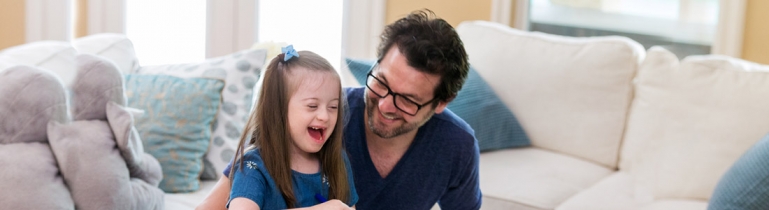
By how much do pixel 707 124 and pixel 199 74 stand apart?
163cm

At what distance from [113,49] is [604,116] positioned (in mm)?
1746

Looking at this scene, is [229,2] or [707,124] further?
[229,2]

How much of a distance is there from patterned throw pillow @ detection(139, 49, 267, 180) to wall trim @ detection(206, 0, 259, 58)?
1277 mm

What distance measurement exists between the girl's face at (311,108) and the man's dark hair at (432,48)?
32cm

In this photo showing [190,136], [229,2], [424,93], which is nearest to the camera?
[424,93]

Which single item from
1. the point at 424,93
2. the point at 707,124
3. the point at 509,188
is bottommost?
the point at 509,188

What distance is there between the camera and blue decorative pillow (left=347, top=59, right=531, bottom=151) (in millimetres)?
3395

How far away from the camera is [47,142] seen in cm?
233

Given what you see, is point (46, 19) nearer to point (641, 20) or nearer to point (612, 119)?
point (612, 119)

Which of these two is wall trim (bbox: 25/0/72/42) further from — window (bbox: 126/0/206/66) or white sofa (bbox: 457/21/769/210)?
white sofa (bbox: 457/21/769/210)

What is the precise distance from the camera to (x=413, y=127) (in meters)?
2.11

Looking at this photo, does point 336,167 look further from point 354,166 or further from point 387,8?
point 387,8

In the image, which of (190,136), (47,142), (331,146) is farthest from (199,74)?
(331,146)

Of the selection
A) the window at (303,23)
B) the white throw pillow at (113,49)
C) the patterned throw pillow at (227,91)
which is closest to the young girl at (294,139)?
the patterned throw pillow at (227,91)
